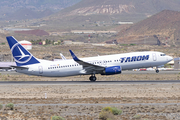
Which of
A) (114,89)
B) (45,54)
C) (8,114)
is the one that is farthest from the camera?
(45,54)

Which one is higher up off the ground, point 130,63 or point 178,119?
point 130,63

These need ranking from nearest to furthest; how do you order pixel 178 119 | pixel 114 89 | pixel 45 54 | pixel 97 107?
pixel 178 119 < pixel 97 107 < pixel 114 89 < pixel 45 54

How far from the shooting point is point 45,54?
389 feet

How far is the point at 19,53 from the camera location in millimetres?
48219

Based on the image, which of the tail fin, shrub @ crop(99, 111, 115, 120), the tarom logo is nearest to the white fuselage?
the tail fin

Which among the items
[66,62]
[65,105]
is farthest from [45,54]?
[65,105]

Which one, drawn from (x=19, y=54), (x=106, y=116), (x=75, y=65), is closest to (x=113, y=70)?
(x=75, y=65)

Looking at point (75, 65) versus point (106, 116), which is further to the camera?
point (75, 65)

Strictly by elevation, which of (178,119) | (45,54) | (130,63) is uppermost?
(45,54)

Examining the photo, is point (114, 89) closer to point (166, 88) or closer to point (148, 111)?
point (166, 88)

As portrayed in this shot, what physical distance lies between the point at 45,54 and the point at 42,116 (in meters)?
94.5

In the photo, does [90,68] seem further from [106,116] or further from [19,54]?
[106,116]

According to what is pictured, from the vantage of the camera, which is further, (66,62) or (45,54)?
(45,54)

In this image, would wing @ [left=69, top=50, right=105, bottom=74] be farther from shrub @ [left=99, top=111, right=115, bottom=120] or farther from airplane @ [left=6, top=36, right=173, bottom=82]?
shrub @ [left=99, top=111, right=115, bottom=120]
